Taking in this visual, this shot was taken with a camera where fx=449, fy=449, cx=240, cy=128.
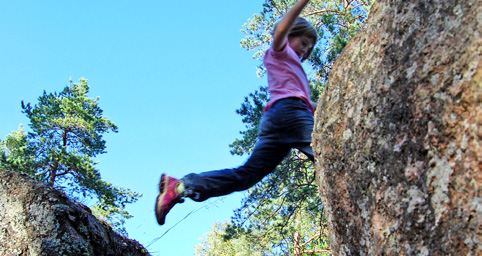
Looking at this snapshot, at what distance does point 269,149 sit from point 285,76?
20.4 inches

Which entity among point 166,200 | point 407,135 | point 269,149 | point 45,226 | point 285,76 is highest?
point 285,76

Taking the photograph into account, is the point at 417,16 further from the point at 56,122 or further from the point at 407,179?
the point at 56,122

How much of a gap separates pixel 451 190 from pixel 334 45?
405 inches

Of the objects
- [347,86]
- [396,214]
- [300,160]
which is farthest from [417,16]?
[300,160]

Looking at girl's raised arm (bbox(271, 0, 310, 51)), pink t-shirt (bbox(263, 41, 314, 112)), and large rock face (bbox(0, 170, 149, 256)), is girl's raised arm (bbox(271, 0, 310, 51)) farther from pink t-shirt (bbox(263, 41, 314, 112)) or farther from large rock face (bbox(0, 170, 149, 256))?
large rock face (bbox(0, 170, 149, 256))

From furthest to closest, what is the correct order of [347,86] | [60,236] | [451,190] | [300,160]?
[300,160] → [60,236] → [347,86] → [451,190]

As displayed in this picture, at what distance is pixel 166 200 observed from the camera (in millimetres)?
2842

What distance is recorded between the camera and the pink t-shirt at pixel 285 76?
306 cm

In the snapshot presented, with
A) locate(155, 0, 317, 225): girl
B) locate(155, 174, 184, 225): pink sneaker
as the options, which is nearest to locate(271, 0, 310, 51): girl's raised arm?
locate(155, 0, 317, 225): girl

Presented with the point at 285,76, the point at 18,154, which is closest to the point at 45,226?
the point at 285,76

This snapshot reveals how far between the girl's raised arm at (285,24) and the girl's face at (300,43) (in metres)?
0.35

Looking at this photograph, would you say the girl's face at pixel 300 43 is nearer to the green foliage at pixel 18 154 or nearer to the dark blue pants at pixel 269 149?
the dark blue pants at pixel 269 149

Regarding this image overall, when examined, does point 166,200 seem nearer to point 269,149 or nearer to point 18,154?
point 269,149

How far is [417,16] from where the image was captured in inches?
75.5
